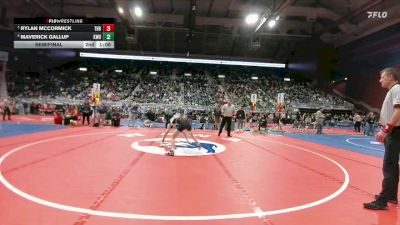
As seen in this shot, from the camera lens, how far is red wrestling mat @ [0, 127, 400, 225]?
3.63 meters

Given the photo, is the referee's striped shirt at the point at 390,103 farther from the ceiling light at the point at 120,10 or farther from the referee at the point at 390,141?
the ceiling light at the point at 120,10

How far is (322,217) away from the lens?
3.77 m

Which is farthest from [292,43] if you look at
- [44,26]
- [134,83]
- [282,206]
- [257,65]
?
[282,206]

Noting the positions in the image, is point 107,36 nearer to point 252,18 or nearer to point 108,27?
point 108,27

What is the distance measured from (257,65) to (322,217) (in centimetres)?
3663

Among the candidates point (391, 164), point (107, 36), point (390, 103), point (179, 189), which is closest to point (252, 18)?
point (107, 36)

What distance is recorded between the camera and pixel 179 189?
482 centimetres

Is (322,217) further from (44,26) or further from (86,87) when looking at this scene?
(86,87)

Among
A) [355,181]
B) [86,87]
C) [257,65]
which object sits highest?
[257,65]
